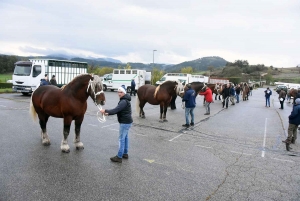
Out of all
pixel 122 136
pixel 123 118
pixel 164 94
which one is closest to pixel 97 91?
pixel 123 118

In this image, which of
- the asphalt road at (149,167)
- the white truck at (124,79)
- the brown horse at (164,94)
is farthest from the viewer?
the white truck at (124,79)

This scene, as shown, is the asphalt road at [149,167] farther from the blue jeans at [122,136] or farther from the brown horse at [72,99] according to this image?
the brown horse at [72,99]

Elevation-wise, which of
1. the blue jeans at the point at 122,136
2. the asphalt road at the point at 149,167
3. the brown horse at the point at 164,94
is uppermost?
the brown horse at the point at 164,94

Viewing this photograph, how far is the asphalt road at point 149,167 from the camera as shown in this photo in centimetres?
434

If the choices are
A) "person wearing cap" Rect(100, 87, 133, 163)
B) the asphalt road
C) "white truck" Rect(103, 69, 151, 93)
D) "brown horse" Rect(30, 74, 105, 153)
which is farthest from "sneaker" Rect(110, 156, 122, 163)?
"white truck" Rect(103, 69, 151, 93)

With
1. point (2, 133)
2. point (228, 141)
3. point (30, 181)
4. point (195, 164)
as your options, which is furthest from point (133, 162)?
point (2, 133)

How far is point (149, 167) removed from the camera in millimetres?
5602

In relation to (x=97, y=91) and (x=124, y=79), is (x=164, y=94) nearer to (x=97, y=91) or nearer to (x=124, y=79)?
(x=97, y=91)

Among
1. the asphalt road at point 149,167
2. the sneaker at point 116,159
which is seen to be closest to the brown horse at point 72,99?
the asphalt road at point 149,167

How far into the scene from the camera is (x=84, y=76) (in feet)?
21.1

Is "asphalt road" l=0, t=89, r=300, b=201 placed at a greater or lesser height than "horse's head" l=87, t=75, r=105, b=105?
lesser

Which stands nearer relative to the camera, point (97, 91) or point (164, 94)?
point (97, 91)

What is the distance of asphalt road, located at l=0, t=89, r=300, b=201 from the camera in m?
4.34

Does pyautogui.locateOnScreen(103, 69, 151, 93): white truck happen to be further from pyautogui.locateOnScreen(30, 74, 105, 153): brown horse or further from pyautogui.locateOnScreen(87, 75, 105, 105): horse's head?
pyautogui.locateOnScreen(87, 75, 105, 105): horse's head
